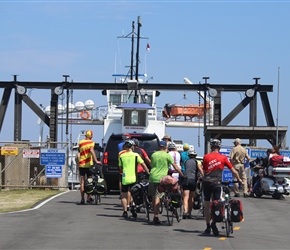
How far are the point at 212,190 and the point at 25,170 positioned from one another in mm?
15126

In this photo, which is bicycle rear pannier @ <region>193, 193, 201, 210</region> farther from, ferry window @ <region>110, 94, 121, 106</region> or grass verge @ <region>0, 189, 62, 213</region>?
ferry window @ <region>110, 94, 121, 106</region>

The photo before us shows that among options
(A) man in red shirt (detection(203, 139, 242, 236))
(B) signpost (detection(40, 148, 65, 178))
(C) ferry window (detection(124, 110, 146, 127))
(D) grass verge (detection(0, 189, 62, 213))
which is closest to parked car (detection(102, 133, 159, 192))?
(D) grass verge (detection(0, 189, 62, 213))

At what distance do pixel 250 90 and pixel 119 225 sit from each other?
2479cm

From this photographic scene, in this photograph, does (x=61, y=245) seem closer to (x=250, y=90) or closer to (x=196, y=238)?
(x=196, y=238)

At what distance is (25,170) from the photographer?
28.6m

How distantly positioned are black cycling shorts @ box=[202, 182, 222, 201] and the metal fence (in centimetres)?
1383

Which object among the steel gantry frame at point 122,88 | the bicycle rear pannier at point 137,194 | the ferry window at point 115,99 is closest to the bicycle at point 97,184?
the bicycle rear pannier at point 137,194

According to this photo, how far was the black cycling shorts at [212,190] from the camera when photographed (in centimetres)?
1445

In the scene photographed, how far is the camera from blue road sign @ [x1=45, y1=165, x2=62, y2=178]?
27.8 metres

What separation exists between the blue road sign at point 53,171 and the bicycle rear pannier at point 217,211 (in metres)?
14.4

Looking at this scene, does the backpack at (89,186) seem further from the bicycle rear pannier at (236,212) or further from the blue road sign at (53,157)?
the blue road sign at (53,157)

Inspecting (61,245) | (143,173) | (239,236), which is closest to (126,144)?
(143,173)

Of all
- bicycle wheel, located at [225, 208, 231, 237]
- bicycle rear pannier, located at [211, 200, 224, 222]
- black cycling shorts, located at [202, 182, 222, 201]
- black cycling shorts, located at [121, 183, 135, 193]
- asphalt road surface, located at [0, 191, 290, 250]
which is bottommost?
asphalt road surface, located at [0, 191, 290, 250]

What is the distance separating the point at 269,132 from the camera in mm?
33719
